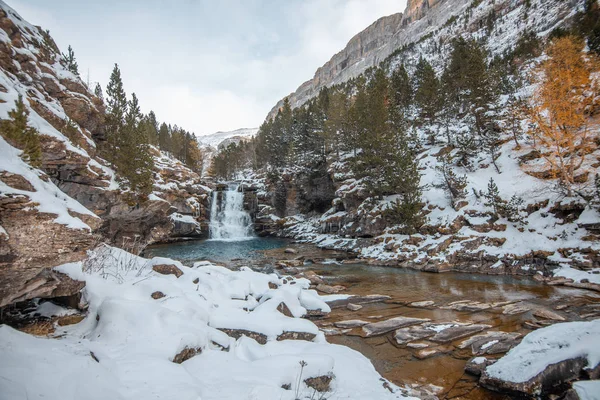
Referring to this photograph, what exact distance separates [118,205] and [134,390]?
20.9 meters

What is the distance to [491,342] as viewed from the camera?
6.39m

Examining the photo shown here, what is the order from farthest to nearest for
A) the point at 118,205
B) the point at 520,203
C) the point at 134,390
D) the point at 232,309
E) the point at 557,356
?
the point at 118,205
the point at 520,203
the point at 232,309
the point at 557,356
the point at 134,390

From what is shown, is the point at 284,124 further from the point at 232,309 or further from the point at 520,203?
the point at 232,309

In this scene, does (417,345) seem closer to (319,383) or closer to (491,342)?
(491,342)

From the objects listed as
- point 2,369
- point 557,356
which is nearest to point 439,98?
point 557,356

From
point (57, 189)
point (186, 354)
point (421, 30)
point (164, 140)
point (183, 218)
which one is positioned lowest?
point (186, 354)

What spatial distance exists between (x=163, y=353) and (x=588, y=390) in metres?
6.23

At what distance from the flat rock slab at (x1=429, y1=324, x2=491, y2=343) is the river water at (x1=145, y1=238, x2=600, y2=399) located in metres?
0.23

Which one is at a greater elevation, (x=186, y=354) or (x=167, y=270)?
(x=167, y=270)

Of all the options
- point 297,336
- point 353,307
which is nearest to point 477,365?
point 297,336

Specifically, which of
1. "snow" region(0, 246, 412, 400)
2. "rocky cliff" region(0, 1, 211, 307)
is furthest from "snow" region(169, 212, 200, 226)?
"snow" region(0, 246, 412, 400)

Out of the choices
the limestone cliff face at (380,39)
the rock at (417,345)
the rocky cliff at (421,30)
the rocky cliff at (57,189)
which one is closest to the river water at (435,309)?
the rock at (417,345)

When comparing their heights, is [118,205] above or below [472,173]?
below

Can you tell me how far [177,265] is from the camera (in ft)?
25.1
